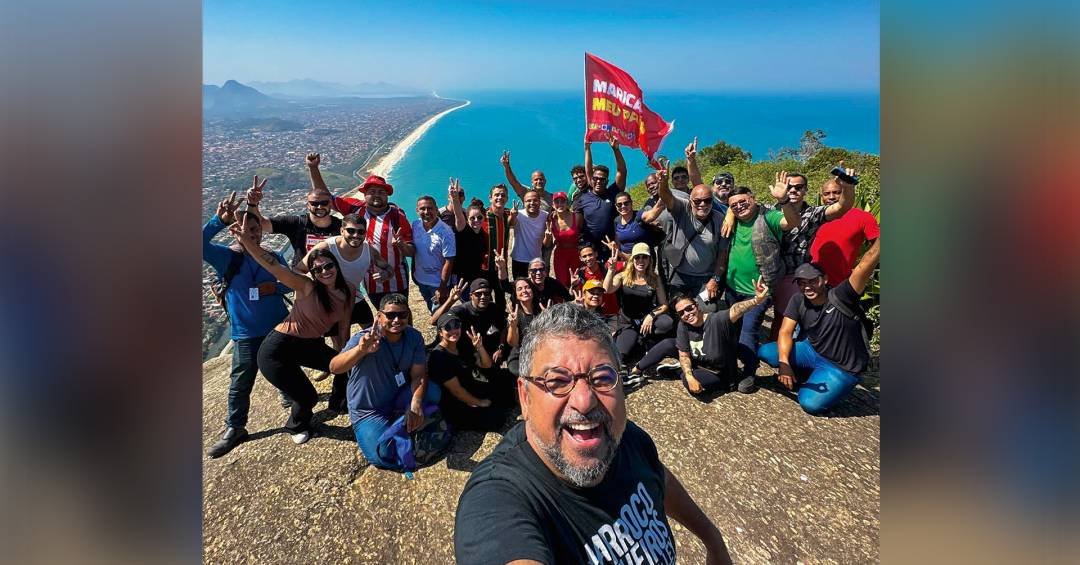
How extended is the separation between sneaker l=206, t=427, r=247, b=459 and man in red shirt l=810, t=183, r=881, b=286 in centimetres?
728

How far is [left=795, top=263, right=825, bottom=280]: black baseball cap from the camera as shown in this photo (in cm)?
539

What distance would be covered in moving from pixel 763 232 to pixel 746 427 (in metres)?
2.50

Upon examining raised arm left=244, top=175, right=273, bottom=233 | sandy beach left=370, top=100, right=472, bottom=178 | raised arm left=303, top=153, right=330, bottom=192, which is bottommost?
raised arm left=244, top=175, right=273, bottom=233

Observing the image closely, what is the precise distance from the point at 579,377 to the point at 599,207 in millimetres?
5711

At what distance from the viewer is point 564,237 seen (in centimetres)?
725

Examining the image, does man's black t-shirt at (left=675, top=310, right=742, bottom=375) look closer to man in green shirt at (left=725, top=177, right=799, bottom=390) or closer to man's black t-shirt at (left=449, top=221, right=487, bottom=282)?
man in green shirt at (left=725, top=177, right=799, bottom=390)

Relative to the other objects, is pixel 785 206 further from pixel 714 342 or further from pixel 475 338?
pixel 475 338

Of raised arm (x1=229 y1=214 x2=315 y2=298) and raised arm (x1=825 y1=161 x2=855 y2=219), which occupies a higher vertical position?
raised arm (x1=825 y1=161 x2=855 y2=219)

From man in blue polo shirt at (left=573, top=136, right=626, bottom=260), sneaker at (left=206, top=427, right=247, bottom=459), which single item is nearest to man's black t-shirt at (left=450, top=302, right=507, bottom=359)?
man in blue polo shirt at (left=573, top=136, right=626, bottom=260)

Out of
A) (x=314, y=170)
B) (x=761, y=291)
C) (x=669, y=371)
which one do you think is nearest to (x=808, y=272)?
(x=761, y=291)

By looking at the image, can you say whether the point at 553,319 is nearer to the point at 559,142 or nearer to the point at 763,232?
the point at 763,232

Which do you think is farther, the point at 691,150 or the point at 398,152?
the point at 398,152
